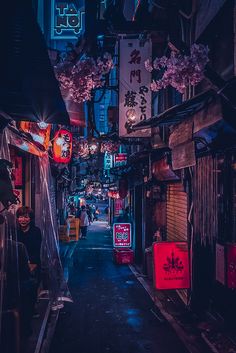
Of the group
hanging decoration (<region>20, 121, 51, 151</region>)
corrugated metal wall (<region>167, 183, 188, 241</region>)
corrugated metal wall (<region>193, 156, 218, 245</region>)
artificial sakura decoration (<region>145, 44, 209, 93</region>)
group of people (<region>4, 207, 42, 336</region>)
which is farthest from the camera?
corrugated metal wall (<region>167, 183, 188, 241</region>)

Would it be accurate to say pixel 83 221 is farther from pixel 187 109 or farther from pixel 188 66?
pixel 188 66

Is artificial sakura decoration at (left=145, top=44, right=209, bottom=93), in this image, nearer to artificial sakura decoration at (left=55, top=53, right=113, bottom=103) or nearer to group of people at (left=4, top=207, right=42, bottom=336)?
artificial sakura decoration at (left=55, top=53, right=113, bottom=103)

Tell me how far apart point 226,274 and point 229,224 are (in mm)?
1324

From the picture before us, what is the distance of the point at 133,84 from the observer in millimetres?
13492

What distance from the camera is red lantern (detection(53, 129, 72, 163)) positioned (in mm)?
14911

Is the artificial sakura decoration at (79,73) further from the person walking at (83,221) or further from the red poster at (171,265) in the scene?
the person walking at (83,221)

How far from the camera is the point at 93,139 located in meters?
20.2

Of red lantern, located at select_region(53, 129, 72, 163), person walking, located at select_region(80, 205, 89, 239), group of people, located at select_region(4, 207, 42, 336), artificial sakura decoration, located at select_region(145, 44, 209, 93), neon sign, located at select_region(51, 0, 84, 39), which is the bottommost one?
person walking, located at select_region(80, 205, 89, 239)

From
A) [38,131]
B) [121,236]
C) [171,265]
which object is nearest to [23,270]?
[171,265]

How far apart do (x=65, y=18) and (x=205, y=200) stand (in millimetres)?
14672

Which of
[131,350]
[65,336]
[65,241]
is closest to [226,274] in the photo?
[131,350]

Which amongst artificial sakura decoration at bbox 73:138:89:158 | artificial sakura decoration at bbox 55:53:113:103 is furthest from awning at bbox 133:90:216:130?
artificial sakura decoration at bbox 73:138:89:158

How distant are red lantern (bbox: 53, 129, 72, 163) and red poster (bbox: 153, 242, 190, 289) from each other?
6112 mm

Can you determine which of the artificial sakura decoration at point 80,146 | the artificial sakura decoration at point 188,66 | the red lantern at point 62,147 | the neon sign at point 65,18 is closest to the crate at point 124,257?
the red lantern at point 62,147
